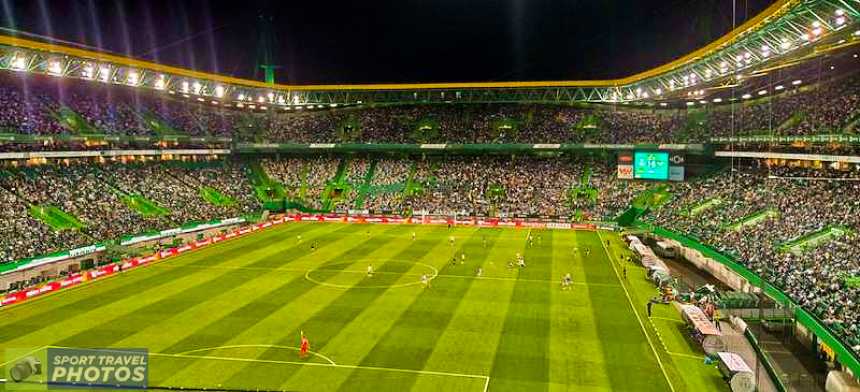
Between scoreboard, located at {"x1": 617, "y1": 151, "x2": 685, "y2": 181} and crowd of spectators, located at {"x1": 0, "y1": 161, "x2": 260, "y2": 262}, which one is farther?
scoreboard, located at {"x1": 617, "y1": 151, "x2": 685, "y2": 181}

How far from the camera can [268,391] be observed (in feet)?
65.8

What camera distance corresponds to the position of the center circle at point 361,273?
123 ft

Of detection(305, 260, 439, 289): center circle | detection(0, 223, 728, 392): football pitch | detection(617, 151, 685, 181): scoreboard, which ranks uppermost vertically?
detection(617, 151, 685, 181): scoreboard

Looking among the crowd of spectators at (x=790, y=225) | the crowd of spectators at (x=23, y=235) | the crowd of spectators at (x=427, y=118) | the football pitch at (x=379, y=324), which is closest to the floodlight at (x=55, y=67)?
the crowd of spectators at (x=427, y=118)

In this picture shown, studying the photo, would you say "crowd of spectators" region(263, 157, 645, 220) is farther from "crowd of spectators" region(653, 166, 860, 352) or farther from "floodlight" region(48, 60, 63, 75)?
"floodlight" region(48, 60, 63, 75)

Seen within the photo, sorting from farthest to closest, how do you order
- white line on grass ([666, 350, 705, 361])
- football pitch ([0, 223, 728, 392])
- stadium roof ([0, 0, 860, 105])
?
stadium roof ([0, 0, 860, 105]), white line on grass ([666, 350, 705, 361]), football pitch ([0, 223, 728, 392])

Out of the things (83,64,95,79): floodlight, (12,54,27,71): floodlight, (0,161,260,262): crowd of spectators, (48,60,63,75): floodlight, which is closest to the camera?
(0,161,260,262): crowd of spectators

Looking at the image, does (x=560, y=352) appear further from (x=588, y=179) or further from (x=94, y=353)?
(x=588, y=179)

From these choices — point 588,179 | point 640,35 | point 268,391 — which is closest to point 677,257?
point 588,179

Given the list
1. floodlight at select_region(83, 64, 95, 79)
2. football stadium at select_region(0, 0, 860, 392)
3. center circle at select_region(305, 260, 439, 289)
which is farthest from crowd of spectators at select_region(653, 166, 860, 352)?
floodlight at select_region(83, 64, 95, 79)

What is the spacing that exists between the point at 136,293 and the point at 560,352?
83.7 feet

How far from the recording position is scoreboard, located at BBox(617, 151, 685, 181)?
207 ft

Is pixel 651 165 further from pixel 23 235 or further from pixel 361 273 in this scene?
pixel 23 235

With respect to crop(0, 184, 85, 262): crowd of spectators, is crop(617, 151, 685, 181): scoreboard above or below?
above
